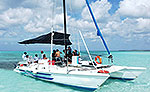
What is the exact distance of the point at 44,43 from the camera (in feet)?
34.7

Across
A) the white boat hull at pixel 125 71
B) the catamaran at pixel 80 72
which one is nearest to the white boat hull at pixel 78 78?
the catamaran at pixel 80 72

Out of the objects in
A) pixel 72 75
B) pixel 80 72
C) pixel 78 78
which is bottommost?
pixel 78 78

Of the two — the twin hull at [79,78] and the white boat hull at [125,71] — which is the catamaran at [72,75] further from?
the white boat hull at [125,71]

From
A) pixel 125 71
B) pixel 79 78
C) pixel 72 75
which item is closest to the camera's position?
pixel 79 78

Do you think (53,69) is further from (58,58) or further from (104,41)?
(104,41)

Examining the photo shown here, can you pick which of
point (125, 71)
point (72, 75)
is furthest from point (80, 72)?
point (125, 71)

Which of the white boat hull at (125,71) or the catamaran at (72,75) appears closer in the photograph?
the catamaran at (72,75)

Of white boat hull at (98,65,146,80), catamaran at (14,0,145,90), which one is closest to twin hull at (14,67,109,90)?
catamaran at (14,0,145,90)

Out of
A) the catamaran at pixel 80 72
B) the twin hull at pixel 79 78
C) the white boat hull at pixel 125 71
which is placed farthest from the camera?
the white boat hull at pixel 125 71

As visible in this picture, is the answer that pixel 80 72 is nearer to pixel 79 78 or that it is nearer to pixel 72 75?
pixel 79 78

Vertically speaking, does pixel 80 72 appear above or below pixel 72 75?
above

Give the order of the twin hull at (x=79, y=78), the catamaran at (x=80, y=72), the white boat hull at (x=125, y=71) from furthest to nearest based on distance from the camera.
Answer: the white boat hull at (x=125, y=71), the catamaran at (x=80, y=72), the twin hull at (x=79, y=78)

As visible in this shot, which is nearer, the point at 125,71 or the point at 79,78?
the point at 79,78

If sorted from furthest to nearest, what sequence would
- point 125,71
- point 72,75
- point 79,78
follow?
1. point 125,71
2. point 72,75
3. point 79,78
